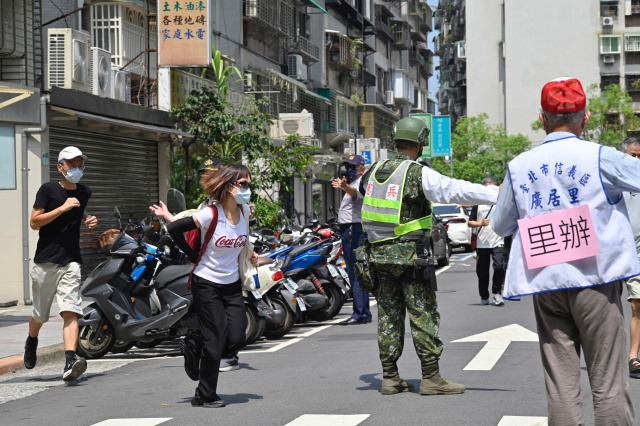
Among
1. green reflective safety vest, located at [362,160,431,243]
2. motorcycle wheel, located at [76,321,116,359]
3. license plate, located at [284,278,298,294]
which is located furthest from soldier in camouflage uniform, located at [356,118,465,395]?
license plate, located at [284,278,298,294]

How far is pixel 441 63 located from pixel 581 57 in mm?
45472

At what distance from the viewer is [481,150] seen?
207 ft

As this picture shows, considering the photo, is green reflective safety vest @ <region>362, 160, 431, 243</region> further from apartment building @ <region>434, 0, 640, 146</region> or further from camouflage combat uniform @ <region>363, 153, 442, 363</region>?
apartment building @ <region>434, 0, 640, 146</region>

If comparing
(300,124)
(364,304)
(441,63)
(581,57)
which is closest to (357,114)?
(300,124)

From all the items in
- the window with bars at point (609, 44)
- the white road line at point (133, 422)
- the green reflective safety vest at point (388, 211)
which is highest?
the window with bars at point (609, 44)

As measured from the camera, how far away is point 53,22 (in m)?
17.7

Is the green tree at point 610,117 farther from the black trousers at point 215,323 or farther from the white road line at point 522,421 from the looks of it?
the white road line at point 522,421

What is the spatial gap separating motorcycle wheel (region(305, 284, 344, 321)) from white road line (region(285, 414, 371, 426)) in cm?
600

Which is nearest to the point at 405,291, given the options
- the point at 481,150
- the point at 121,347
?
the point at 121,347

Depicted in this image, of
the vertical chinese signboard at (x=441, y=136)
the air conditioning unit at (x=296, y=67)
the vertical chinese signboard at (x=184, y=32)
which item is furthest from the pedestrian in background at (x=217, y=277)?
the vertical chinese signboard at (x=441, y=136)

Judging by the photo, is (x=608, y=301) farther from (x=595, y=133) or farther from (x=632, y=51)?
(x=632, y=51)

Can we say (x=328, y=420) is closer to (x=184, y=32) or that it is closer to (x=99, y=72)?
(x=99, y=72)

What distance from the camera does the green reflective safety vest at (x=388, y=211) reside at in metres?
6.43

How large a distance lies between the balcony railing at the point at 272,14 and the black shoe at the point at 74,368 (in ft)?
69.8
